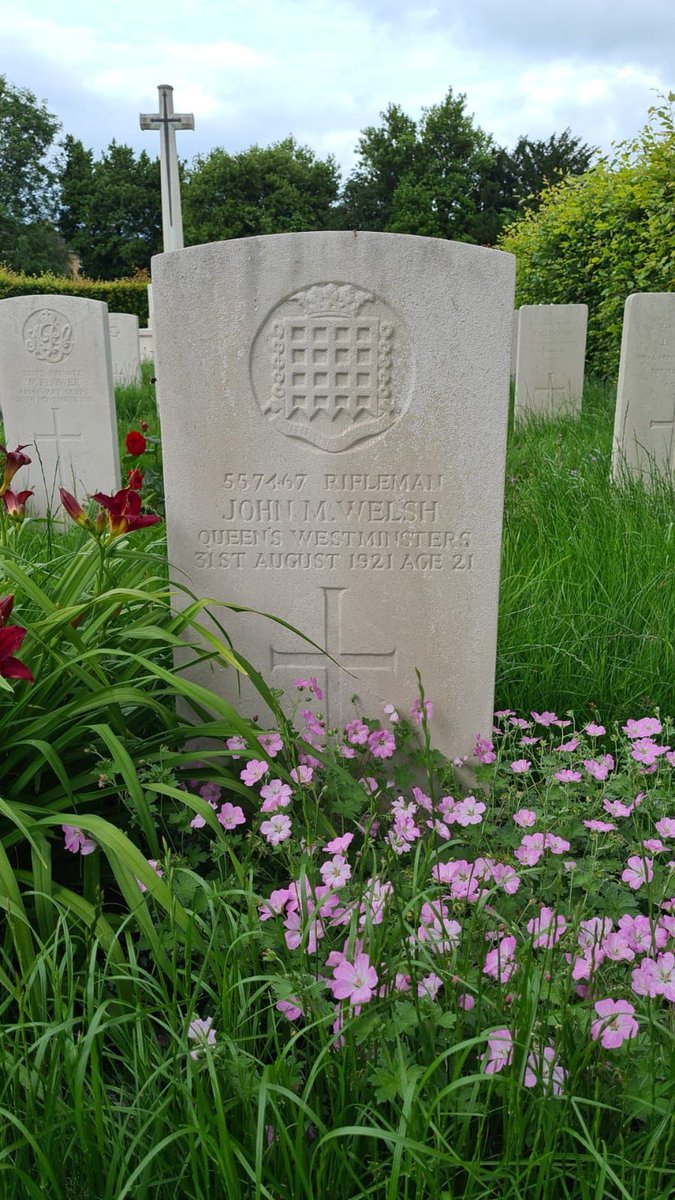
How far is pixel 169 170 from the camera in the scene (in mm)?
12914

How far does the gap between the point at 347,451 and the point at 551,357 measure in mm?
6305

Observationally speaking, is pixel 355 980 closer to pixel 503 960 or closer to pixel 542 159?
pixel 503 960

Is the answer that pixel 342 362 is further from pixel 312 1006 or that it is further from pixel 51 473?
pixel 51 473

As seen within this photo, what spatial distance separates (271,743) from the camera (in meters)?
1.99

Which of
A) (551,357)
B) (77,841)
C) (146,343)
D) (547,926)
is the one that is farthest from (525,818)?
(146,343)

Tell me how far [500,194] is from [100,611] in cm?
3997

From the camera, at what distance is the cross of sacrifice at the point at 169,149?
12461 millimetres

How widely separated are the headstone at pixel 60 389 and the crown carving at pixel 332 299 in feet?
12.7

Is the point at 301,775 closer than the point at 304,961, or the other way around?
the point at 304,961

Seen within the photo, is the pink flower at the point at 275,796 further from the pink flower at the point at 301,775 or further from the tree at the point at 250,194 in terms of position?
the tree at the point at 250,194

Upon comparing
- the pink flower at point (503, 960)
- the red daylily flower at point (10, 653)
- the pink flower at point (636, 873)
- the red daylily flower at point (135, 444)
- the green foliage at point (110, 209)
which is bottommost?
the pink flower at point (503, 960)

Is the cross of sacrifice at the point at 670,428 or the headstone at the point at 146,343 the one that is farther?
the headstone at the point at 146,343

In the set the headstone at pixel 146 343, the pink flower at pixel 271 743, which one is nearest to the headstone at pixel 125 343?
the headstone at pixel 146 343

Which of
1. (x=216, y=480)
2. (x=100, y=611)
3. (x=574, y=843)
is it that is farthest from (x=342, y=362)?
(x=574, y=843)
